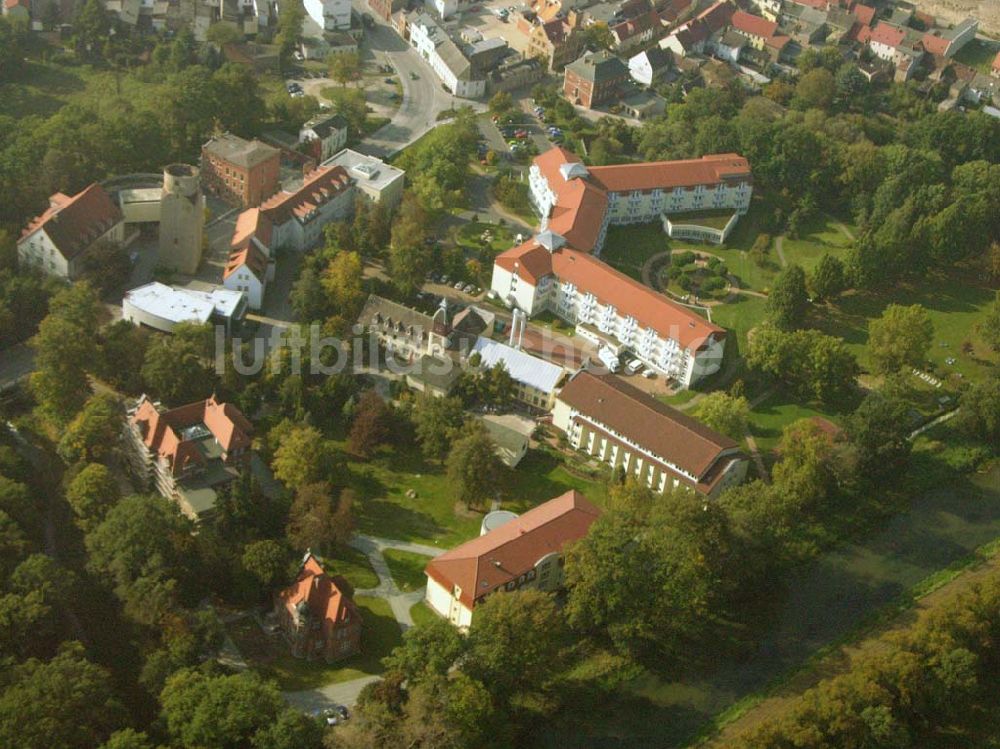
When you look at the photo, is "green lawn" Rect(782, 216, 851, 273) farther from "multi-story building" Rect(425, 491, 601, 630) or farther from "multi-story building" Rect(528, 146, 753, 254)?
"multi-story building" Rect(425, 491, 601, 630)

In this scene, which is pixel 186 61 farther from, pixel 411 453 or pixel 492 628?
pixel 492 628

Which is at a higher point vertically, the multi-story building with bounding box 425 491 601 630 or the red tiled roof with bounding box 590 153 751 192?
the red tiled roof with bounding box 590 153 751 192

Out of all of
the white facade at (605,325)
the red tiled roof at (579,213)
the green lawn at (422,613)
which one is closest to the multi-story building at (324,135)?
the red tiled roof at (579,213)

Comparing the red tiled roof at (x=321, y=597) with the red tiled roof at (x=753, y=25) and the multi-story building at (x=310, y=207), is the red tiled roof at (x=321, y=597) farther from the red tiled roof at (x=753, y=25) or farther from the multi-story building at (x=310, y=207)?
the red tiled roof at (x=753, y=25)

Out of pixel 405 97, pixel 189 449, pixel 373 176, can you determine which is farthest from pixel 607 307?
pixel 405 97

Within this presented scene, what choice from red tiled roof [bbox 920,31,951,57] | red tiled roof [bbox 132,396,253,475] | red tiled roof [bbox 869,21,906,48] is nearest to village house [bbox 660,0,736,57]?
red tiled roof [bbox 869,21,906,48]

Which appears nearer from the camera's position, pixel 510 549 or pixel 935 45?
pixel 510 549

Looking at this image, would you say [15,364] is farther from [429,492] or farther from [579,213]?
[579,213]
